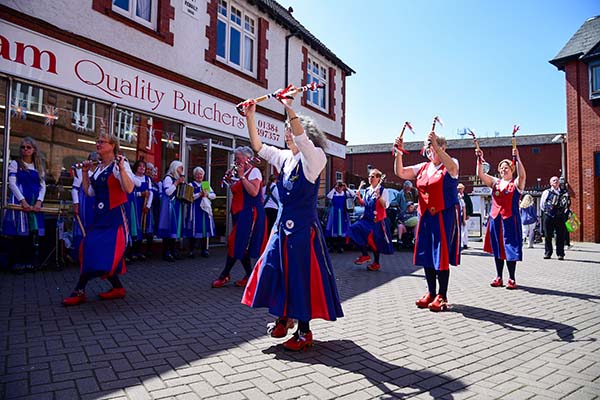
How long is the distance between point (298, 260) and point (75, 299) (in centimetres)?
286

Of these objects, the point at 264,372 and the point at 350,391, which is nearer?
the point at 350,391

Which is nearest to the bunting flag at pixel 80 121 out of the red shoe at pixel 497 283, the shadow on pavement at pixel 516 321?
the shadow on pavement at pixel 516 321

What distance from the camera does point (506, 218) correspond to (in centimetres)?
618

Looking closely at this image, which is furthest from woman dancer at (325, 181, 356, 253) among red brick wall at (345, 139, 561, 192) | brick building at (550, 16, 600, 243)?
red brick wall at (345, 139, 561, 192)

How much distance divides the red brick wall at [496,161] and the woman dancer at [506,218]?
32.1 m

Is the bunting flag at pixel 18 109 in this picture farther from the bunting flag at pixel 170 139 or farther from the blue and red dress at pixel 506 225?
the blue and red dress at pixel 506 225

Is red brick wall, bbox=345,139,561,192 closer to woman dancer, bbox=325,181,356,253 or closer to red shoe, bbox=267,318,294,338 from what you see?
woman dancer, bbox=325,181,356,253

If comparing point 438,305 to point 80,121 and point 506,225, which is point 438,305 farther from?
point 80,121

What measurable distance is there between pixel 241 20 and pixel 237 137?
3.67m

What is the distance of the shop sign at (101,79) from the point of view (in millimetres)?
6801

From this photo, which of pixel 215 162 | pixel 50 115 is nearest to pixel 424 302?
pixel 50 115

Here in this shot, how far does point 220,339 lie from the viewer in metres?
3.49

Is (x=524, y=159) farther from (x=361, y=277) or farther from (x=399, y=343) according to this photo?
(x=399, y=343)

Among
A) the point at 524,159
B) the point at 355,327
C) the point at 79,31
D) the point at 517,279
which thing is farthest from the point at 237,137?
the point at 524,159
